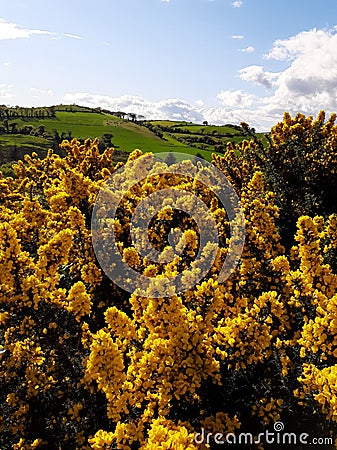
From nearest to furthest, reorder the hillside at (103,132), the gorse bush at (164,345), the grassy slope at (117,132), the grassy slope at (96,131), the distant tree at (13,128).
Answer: the gorse bush at (164,345)
the grassy slope at (96,131)
the hillside at (103,132)
the grassy slope at (117,132)
the distant tree at (13,128)

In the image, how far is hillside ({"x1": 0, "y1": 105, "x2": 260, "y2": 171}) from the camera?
77088mm

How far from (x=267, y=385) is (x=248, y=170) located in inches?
373

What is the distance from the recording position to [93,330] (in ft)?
24.3

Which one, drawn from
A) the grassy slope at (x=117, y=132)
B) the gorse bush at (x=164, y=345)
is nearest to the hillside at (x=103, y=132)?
the grassy slope at (x=117, y=132)

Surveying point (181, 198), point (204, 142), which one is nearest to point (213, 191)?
point (181, 198)

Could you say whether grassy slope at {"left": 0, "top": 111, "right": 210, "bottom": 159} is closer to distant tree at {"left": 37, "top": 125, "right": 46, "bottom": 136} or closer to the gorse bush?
distant tree at {"left": 37, "top": 125, "right": 46, "bottom": 136}

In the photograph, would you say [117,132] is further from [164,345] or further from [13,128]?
[164,345]

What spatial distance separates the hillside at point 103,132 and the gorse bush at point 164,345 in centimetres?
6483

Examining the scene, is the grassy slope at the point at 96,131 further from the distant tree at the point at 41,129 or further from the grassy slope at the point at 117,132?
the distant tree at the point at 41,129

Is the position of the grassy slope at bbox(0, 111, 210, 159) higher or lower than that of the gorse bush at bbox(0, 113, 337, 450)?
higher

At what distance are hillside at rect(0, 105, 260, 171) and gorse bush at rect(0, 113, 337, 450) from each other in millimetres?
64834

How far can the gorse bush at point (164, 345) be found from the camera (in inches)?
193

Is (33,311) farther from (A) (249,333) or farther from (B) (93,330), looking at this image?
(A) (249,333)

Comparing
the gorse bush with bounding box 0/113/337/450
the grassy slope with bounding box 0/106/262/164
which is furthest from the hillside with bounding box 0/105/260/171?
the gorse bush with bounding box 0/113/337/450
